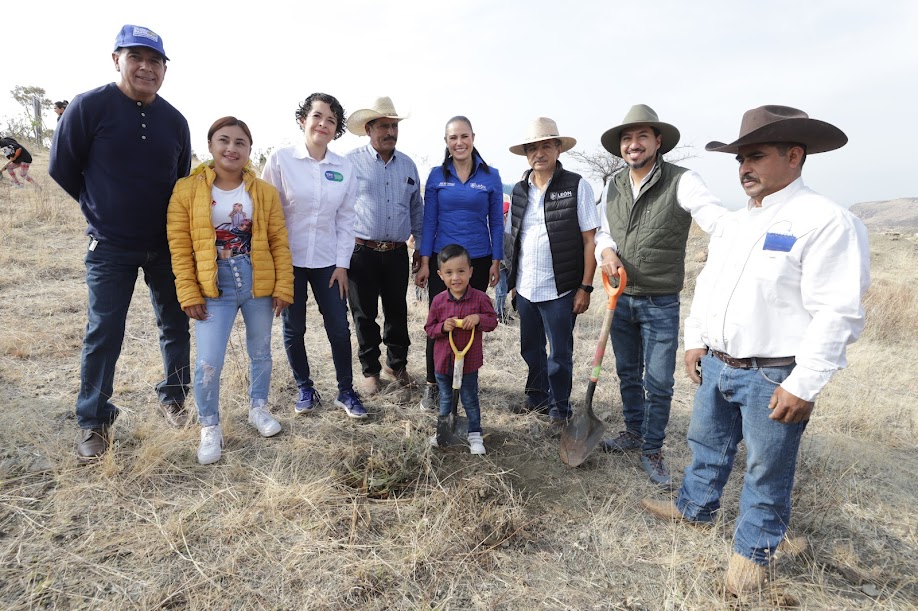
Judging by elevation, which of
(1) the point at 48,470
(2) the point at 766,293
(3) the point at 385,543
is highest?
(2) the point at 766,293

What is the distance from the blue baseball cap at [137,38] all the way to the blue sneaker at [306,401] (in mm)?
2499

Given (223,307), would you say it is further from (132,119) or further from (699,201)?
(699,201)

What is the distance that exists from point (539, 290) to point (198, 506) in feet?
8.29

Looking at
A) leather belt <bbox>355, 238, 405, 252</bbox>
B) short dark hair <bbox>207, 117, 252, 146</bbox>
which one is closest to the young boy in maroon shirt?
leather belt <bbox>355, 238, 405, 252</bbox>

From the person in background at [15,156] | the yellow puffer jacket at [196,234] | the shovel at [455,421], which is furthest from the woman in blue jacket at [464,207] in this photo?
the person in background at [15,156]

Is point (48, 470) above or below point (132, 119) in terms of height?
below

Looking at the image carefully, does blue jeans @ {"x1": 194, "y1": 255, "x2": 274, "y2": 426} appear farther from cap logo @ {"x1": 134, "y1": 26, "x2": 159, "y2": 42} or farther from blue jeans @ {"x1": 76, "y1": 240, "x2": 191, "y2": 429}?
cap logo @ {"x1": 134, "y1": 26, "x2": 159, "y2": 42}

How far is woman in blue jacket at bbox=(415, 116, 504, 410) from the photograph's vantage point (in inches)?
148

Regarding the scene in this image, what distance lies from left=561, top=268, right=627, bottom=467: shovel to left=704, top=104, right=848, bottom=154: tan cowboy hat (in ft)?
4.10

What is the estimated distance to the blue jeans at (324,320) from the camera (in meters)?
3.63

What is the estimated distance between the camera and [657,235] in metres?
3.01

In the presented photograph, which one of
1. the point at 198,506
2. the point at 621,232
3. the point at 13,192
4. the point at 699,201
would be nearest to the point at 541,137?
the point at 621,232

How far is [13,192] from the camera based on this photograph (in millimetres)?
10320

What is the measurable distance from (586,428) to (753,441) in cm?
132
